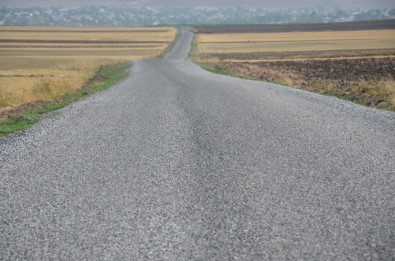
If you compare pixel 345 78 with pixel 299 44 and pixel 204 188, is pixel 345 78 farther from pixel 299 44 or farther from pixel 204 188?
pixel 299 44

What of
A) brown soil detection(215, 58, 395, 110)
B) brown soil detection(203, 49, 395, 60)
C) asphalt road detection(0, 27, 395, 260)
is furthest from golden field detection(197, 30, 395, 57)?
asphalt road detection(0, 27, 395, 260)

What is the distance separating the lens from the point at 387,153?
1078 cm

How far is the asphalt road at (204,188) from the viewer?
6.69 meters

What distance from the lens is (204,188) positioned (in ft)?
29.5

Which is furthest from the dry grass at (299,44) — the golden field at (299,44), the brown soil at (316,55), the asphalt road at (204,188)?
the asphalt road at (204,188)

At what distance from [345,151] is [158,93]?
14.9 metres

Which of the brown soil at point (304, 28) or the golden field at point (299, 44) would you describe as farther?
the brown soil at point (304, 28)

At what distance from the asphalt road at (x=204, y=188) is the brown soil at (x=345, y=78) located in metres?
4.39

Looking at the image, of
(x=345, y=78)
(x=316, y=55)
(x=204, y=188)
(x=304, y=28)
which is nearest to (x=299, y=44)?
(x=316, y=55)

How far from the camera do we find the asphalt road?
6688 millimetres

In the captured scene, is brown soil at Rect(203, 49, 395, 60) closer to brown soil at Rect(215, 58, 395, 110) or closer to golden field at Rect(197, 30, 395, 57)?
golden field at Rect(197, 30, 395, 57)

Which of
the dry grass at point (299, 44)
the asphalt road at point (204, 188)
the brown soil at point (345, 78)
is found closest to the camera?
the asphalt road at point (204, 188)

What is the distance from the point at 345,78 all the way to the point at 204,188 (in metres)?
28.9

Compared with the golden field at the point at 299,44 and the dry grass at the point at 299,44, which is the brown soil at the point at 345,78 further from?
the dry grass at the point at 299,44
